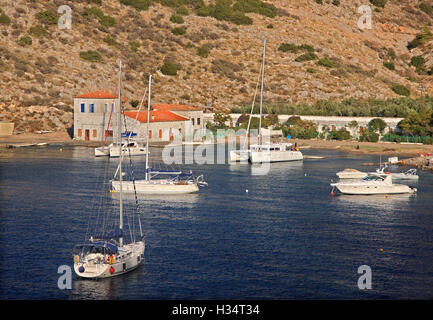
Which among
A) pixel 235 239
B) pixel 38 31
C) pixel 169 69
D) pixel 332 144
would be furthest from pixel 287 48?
pixel 235 239

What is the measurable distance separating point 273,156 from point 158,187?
1116 inches

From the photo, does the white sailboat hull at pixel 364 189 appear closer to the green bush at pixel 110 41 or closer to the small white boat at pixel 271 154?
the small white boat at pixel 271 154

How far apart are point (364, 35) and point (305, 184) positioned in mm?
131660

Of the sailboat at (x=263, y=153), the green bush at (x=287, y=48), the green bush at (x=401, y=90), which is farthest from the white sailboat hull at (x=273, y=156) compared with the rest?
the green bush at (x=287, y=48)

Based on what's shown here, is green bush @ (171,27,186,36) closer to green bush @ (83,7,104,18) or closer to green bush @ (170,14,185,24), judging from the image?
green bush @ (170,14,185,24)

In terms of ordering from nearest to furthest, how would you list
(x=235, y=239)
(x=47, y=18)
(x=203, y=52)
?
1. (x=235, y=239)
2. (x=47, y=18)
3. (x=203, y=52)

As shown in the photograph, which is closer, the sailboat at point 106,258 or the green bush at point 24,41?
the sailboat at point 106,258

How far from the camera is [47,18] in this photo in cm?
15538

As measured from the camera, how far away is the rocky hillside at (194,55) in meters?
138

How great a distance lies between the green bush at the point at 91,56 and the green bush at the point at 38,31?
9938mm

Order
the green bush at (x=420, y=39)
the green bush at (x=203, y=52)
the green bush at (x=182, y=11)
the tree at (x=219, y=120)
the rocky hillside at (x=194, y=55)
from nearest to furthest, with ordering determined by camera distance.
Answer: the tree at (x=219, y=120) → the rocky hillside at (x=194, y=55) → the green bush at (x=203, y=52) → the green bush at (x=182, y=11) → the green bush at (x=420, y=39)

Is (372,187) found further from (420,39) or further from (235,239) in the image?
(420,39)

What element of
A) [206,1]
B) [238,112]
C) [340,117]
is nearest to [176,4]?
[206,1]

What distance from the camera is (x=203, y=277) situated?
4100 cm
